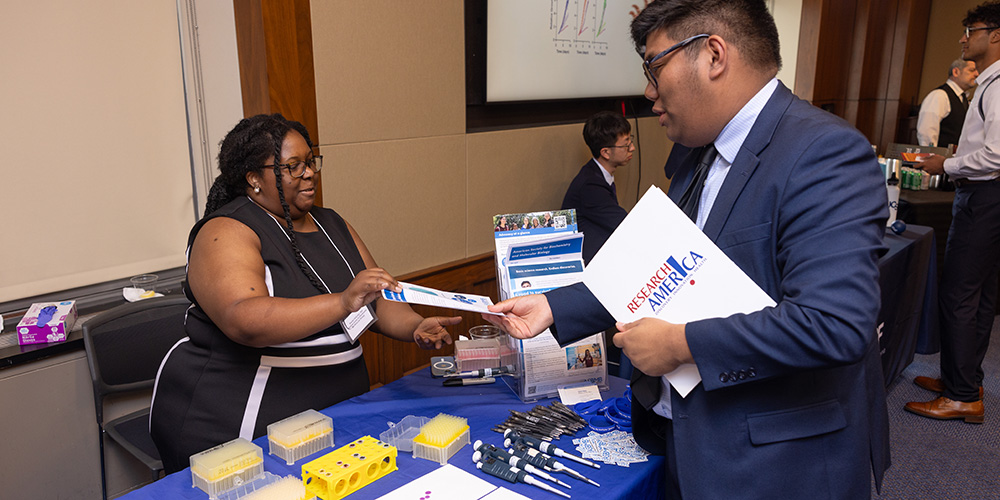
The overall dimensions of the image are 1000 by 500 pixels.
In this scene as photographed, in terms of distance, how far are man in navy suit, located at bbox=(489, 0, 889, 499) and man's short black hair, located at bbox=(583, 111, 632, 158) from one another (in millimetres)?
2457

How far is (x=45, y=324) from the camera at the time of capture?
2.21 m

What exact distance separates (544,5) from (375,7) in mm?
1195

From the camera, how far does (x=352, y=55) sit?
8.84 feet

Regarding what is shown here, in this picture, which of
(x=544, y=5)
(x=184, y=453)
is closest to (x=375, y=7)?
(x=544, y=5)

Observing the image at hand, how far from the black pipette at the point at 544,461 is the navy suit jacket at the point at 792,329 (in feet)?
0.73

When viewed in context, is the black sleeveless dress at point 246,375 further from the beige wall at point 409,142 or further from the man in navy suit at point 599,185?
the man in navy suit at point 599,185

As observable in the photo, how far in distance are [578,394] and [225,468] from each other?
0.90 metres

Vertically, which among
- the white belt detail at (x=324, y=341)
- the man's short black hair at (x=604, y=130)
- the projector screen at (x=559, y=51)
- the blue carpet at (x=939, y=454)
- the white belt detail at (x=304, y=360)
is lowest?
the blue carpet at (x=939, y=454)

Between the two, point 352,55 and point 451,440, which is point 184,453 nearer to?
point 451,440

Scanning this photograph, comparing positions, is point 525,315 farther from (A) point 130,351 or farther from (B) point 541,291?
(A) point 130,351

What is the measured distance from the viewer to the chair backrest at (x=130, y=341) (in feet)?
7.41

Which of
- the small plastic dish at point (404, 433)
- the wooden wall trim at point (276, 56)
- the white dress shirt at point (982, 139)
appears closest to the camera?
the small plastic dish at point (404, 433)

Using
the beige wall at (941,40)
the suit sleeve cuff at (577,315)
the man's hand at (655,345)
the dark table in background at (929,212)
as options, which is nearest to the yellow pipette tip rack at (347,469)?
the suit sleeve cuff at (577,315)

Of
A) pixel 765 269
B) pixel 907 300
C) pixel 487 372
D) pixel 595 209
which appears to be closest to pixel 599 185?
pixel 595 209
